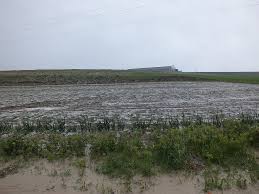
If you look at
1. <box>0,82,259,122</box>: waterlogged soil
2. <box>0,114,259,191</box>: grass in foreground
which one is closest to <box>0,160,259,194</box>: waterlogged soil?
<box>0,114,259,191</box>: grass in foreground

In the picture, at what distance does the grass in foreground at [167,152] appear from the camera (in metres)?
7.60

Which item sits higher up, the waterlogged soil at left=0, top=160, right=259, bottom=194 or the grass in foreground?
the grass in foreground

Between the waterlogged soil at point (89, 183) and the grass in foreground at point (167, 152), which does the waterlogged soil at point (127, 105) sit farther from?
the waterlogged soil at point (89, 183)

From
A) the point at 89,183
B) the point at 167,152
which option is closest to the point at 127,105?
the point at 167,152

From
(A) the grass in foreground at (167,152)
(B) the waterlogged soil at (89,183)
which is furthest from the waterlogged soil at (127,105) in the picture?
(B) the waterlogged soil at (89,183)

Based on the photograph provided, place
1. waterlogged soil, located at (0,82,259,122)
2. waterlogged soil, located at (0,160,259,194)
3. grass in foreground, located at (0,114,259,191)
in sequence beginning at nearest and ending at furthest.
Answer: waterlogged soil, located at (0,160,259,194)
grass in foreground, located at (0,114,259,191)
waterlogged soil, located at (0,82,259,122)

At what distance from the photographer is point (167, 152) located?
26.8 feet

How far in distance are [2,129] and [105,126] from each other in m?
3.72

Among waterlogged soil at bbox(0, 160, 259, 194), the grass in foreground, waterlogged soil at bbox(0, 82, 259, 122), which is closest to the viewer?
waterlogged soil at bbox(0, 160, 259, 194)

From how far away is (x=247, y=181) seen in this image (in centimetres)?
720

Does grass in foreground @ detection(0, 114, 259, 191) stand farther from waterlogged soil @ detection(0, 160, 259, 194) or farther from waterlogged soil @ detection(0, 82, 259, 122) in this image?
waterlogged soil @ detection(0, 82, 259, 122)

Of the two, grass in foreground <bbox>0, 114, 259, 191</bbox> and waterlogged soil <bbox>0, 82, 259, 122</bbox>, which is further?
waterlogged soil <bbox>0, 82, 259, 122</bbox>

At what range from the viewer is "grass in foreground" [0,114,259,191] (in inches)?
299

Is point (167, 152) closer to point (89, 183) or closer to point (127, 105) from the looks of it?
point (89, 183)
